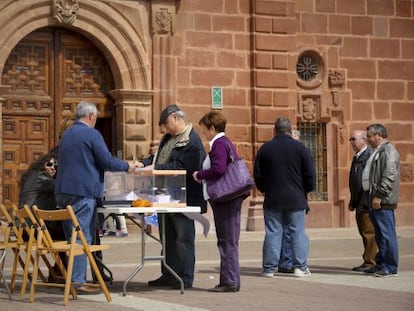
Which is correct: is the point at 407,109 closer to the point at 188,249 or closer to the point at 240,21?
the point at 240,21

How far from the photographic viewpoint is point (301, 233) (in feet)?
40.8

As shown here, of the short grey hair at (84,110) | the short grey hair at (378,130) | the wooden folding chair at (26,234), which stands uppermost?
the short grey hair at (84,110)

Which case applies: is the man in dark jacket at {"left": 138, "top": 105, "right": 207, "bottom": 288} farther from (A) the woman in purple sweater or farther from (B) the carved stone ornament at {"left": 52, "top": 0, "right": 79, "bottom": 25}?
(B) the carved stone ornament at {"left": 52, "top": 0, "right": 79, "bottom": 25}

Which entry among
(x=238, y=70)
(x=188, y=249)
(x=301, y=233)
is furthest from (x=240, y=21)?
(x=188, y=249)

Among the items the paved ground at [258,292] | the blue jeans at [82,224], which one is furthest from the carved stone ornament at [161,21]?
the blue jeans at [82,224]

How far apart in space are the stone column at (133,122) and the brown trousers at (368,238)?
779cm

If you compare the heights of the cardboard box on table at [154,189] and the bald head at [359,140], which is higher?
the bald head at [359,140]

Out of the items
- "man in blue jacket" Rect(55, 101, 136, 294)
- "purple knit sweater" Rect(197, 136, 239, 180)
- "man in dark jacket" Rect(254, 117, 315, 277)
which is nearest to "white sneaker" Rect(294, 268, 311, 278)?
"man in dark jacket" Rect(254, 117, 315, 277)

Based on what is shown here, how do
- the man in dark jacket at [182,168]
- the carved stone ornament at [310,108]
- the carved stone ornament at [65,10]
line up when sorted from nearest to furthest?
the man in dark jacket at [182,168] → the carved stone ornament at [65,10] → the carved stone ornament at [310,108]

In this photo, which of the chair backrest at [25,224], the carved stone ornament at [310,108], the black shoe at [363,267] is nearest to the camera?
the chair backrest at [25,224]

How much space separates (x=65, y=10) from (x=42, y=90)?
5.05 feet

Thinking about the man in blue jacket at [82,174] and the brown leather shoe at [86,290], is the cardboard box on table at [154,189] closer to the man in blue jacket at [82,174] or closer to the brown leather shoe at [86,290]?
the man in blue jacket at [82,174]

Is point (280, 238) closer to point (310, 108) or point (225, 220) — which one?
point (225, 220)

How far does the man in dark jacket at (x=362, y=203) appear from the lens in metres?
13.0
